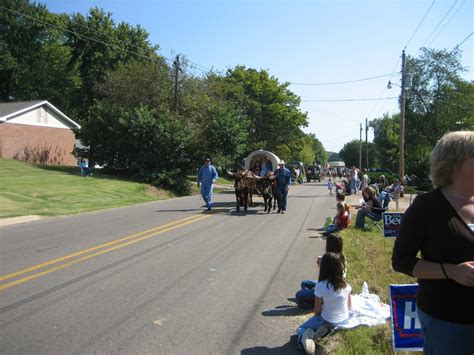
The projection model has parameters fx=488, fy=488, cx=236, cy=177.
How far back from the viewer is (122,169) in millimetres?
33469

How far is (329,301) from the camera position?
5316 mm

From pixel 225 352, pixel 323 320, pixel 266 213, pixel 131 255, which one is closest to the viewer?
pixel 225 352

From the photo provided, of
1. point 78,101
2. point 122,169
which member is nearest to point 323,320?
point 122,169

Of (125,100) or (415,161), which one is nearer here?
(125,100)

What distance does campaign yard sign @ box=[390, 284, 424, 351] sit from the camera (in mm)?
4145

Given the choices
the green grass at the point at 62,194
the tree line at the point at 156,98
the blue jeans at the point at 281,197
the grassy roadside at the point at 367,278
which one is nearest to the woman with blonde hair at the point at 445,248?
the grassy roadside at the point at 367,278

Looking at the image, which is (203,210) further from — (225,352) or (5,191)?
(225,352)

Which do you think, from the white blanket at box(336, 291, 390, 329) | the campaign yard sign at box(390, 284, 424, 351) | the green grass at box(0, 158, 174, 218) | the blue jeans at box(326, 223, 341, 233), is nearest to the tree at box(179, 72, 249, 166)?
the green grass at box(0, 158, 174, 218)

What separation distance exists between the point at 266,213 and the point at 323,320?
13.4 metres

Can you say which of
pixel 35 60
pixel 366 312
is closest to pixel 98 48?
pixel 35 60

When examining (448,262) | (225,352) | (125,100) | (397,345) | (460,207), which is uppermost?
(125,100)

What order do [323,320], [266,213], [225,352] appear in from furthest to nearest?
[266,213], [323,320], [225,352]

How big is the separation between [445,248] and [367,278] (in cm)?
499

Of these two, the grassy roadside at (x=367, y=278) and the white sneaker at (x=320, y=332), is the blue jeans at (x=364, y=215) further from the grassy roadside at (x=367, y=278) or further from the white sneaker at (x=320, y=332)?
the white sneaker at (x=320, y=332)
